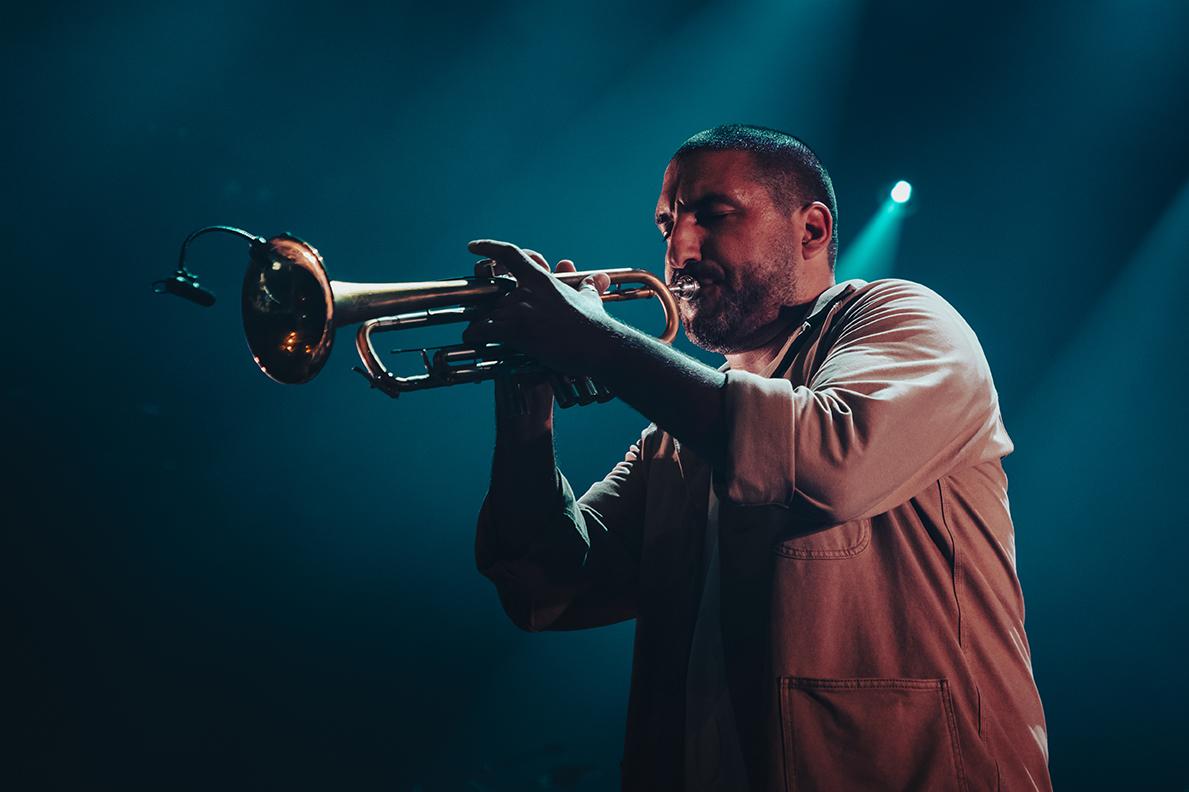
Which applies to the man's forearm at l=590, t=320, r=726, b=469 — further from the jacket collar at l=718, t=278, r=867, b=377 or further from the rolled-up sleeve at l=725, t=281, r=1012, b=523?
the jacket collar at l=718, t=278, r=867, b=377

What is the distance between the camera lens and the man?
1.61m

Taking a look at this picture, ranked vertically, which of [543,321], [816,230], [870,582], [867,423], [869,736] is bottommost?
[869,736]

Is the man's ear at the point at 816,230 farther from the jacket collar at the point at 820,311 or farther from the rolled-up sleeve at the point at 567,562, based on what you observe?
the rolled-up sleeve at the point at 567,562

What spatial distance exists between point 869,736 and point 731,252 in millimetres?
1543

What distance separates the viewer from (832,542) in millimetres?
1801

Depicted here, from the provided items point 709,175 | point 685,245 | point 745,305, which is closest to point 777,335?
point 745,305

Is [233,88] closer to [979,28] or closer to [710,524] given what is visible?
[710,524]

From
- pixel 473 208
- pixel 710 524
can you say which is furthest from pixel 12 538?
pixel 710 524

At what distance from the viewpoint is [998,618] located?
69.9 inches

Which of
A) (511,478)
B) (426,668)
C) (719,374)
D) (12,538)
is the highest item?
(719,374)

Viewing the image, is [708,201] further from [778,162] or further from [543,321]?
[543,321]

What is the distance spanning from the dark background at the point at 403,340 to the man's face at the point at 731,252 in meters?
2.17

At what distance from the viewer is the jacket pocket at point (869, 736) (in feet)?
5.24

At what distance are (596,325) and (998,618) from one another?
1.12m
